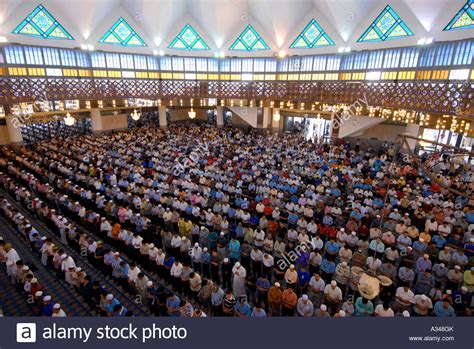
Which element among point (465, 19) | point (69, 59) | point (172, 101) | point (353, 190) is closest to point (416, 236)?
point (353, 190)

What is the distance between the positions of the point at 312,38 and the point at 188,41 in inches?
554

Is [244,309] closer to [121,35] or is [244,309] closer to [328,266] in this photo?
[328,266]

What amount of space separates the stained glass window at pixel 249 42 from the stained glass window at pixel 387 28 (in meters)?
10.9

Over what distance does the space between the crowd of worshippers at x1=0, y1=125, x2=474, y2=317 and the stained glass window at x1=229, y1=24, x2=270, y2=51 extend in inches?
705

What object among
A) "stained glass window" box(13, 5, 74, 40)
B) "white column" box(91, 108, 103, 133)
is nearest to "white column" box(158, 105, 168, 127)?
"white column" box(91, 108, 103, 133)

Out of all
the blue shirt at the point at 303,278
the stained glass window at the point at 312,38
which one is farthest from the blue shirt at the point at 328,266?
the stained glass window at the point at 312,38

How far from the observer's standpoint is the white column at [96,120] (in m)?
29.5

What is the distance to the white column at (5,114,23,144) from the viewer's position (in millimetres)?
23047

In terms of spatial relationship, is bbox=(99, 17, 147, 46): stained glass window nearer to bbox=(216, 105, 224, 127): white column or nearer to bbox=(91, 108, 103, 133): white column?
bbox=(91, 108, 103, 133): white column

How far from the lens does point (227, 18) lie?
102 feet

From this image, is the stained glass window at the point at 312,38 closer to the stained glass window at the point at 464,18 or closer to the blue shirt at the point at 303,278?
the stained glass window at the point at 464,18

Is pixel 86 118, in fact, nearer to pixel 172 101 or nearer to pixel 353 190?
pixel 172 101

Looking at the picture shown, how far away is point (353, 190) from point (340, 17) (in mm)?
19829

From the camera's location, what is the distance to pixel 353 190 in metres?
14.4
